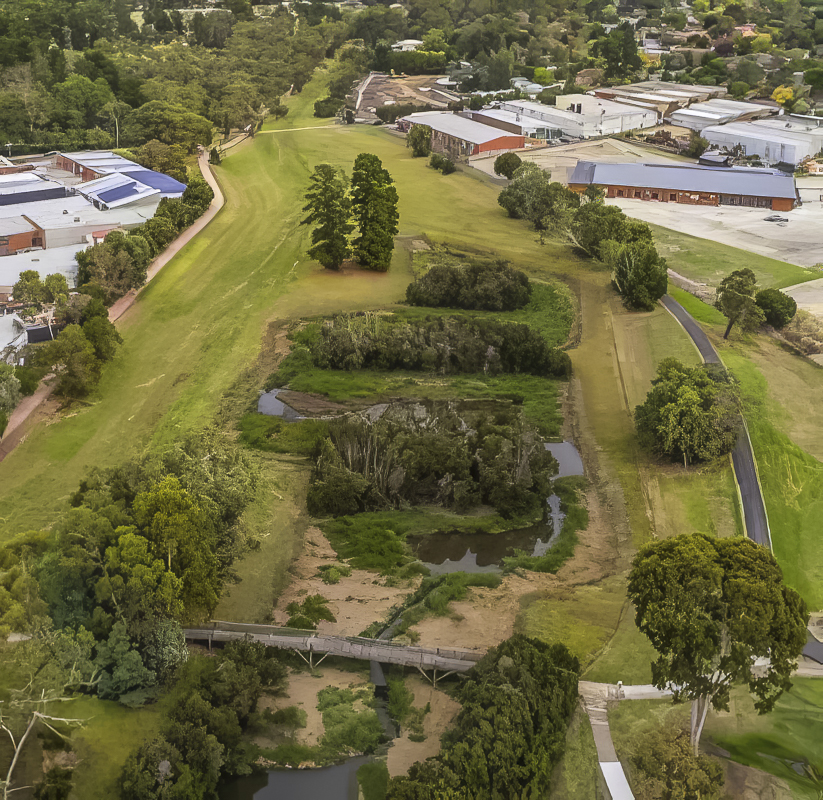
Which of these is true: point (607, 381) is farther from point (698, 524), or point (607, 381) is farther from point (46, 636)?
point (46, 636)

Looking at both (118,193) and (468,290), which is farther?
(118,193)

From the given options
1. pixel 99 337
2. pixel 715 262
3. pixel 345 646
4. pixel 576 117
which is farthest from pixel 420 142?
pixel 345 646

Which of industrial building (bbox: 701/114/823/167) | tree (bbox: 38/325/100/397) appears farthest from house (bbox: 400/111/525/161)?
tree (bbox: 38/325/100/397)

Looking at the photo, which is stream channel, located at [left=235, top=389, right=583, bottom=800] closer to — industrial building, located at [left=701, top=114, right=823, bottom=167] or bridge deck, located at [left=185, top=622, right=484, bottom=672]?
bridge deck, located at [left=185, top=622, right=484, bottom=672]

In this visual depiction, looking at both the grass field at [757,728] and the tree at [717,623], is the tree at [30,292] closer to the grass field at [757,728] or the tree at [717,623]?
the tree at [717,623]

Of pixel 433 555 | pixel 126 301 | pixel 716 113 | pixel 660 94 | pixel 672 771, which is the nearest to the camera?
pixel 672 771

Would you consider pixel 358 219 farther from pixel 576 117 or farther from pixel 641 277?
pixel 576 117

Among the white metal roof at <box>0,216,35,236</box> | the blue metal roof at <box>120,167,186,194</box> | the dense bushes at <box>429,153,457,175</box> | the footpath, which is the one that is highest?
the white metal roof at <box>0,216,35,236</box>
